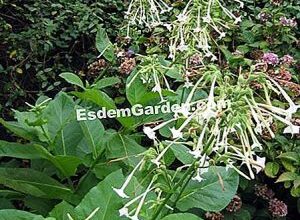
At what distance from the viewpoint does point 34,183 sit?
214 centimetres

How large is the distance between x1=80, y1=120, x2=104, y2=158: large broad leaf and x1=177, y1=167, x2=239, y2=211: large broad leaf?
344mm

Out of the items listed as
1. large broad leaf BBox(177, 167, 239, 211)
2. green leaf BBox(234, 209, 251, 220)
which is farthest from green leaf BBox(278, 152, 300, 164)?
large broad leaf BBox(177, 167, 239, 211)

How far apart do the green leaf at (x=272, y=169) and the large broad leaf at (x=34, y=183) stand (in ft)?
2.74

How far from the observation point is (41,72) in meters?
3.72

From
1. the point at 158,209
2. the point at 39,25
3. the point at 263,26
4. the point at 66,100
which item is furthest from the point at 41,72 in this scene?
the point at 158,209

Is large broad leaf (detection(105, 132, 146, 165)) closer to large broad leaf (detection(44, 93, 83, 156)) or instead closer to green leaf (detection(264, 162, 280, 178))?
large broad leaf (detection(44, 93, 83, 156))

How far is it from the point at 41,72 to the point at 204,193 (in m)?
1.95

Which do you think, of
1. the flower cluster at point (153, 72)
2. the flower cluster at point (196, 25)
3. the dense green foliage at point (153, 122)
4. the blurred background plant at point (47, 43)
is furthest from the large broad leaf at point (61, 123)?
the blurred background plant at point (47, 43)

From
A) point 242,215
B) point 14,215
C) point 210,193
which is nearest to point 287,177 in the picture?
point 242,215

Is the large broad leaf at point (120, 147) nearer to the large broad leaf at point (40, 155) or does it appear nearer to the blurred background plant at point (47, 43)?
the large broad leaf at point (40, 155)

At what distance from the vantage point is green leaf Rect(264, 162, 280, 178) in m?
2.57

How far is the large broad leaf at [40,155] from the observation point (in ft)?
6.80

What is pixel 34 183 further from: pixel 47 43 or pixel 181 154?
pixel 47 43

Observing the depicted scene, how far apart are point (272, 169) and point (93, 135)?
79cm
